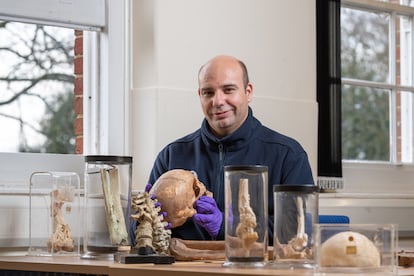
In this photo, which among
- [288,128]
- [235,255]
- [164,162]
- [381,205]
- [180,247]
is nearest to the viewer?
[235,255]

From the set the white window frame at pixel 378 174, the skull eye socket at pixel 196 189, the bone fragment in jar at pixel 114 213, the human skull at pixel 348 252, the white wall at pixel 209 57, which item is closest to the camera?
the human skull at pixel 348 252

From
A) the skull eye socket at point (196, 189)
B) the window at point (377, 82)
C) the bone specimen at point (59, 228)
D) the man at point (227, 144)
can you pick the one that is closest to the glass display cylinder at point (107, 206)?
the skull eye socket at point (196, 189)

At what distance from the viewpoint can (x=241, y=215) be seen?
2.74m

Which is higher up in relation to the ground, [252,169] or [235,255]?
[252,169]

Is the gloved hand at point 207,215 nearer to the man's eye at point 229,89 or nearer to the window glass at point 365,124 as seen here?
the man's eye at point 229,89

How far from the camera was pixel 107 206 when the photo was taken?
322 cm

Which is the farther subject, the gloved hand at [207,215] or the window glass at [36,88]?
the window glass at [36,88]

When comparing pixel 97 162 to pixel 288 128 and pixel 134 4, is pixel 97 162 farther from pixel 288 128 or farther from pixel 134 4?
pixel 288 128

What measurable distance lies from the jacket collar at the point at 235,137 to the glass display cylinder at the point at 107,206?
660 mm

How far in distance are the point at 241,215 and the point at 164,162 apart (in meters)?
1.26

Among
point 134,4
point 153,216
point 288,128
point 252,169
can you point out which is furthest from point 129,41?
point 252,169

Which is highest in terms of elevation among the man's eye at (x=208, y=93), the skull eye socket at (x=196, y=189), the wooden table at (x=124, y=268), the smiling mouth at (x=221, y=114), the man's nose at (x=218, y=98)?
the man's eye at (x=208, y=93)

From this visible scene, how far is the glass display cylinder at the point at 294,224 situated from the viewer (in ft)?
8.80

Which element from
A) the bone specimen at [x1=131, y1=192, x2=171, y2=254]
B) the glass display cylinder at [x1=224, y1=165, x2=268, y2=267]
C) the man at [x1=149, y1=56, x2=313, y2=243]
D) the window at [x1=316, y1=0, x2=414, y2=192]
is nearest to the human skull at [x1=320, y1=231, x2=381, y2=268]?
the glass display cylinder at [x1=224, y1=165, x2=268, y2=267]
